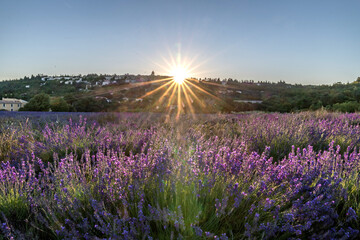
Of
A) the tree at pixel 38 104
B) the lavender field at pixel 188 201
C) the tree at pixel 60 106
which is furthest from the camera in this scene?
the tree at pixel 38 104

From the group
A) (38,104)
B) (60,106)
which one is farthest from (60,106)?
(38,104)

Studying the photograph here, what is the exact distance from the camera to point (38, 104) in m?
14.0

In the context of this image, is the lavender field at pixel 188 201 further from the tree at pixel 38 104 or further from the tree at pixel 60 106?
the tree at pixel 38 104

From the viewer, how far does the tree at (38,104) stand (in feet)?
45.3

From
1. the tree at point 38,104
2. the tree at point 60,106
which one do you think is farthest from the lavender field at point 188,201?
the tree at point 38,104

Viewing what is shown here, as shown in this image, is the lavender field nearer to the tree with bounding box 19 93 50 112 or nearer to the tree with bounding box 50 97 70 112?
the tree with bounding box 50 97 70 112

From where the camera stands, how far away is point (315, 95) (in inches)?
864

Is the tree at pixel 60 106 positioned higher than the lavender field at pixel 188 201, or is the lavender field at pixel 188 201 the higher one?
the lavender field at pixel 188 201

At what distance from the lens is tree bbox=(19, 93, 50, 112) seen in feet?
45.3

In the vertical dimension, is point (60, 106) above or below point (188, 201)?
below

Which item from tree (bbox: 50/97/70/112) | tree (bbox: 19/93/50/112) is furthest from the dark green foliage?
tree (bbox: 19/93/50/112)

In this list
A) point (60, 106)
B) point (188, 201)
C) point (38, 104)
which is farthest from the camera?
point (38, 104)

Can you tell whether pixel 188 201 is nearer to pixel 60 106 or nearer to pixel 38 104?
pixel 60 106

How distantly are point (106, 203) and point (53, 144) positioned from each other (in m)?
2.20
